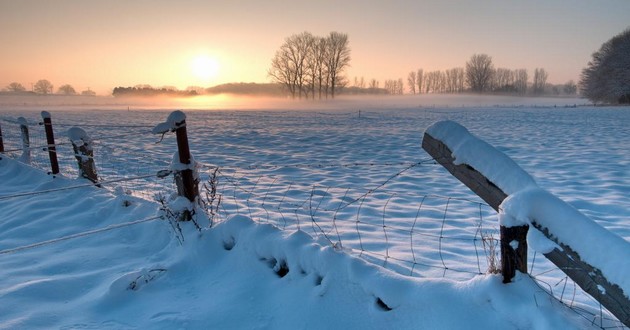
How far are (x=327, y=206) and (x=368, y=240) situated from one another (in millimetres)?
1659

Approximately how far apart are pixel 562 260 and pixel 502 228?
33cm

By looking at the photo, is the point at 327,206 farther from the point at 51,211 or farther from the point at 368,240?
the point at 51,211

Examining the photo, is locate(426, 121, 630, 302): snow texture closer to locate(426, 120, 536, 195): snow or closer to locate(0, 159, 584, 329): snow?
locate(426, 120, 536, 195): snow

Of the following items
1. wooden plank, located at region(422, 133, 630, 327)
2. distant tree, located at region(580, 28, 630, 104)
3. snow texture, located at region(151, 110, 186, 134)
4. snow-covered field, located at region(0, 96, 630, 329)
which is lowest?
snow-covered field, located at region(0, 96, 630, 329)

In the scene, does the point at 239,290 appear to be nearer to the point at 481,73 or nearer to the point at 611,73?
the point at 611,73

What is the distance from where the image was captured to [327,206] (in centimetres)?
615

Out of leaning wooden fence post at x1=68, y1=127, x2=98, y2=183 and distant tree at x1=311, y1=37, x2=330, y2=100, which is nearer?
leaning wooden fence post at x1=68, y1=127, x2=98, y2=183

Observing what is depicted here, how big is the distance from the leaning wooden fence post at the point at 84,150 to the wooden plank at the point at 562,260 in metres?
6.24

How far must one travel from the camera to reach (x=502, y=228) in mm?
2117

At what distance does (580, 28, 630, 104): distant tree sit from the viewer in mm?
53906

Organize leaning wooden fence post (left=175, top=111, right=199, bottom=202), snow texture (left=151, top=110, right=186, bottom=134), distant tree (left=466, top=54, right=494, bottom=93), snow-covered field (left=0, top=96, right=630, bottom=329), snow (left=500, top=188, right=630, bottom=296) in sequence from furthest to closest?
distant tree (left=466, top=54, right=494, bottom=93)
leaning wooden fence post (left=175, top=111, right=199, bottom=202)
snow texture (left=151, top=110, right=186, bottom=134)
snow-covered field (left=0, top=96, right=630, bottom=329)
snow (left=500, top=188, right=630, bottom=296)

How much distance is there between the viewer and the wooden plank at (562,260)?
5.62 ft

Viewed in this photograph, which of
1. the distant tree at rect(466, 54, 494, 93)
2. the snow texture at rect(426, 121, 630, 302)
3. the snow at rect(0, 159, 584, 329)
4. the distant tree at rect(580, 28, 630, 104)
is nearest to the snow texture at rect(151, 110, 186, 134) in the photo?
the snow at rect(0, 159, 584, 329)

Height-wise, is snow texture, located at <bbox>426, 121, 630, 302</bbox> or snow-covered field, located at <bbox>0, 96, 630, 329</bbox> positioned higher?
snow texture, located at <bbox>426, 121, 630, 302</bbox>
